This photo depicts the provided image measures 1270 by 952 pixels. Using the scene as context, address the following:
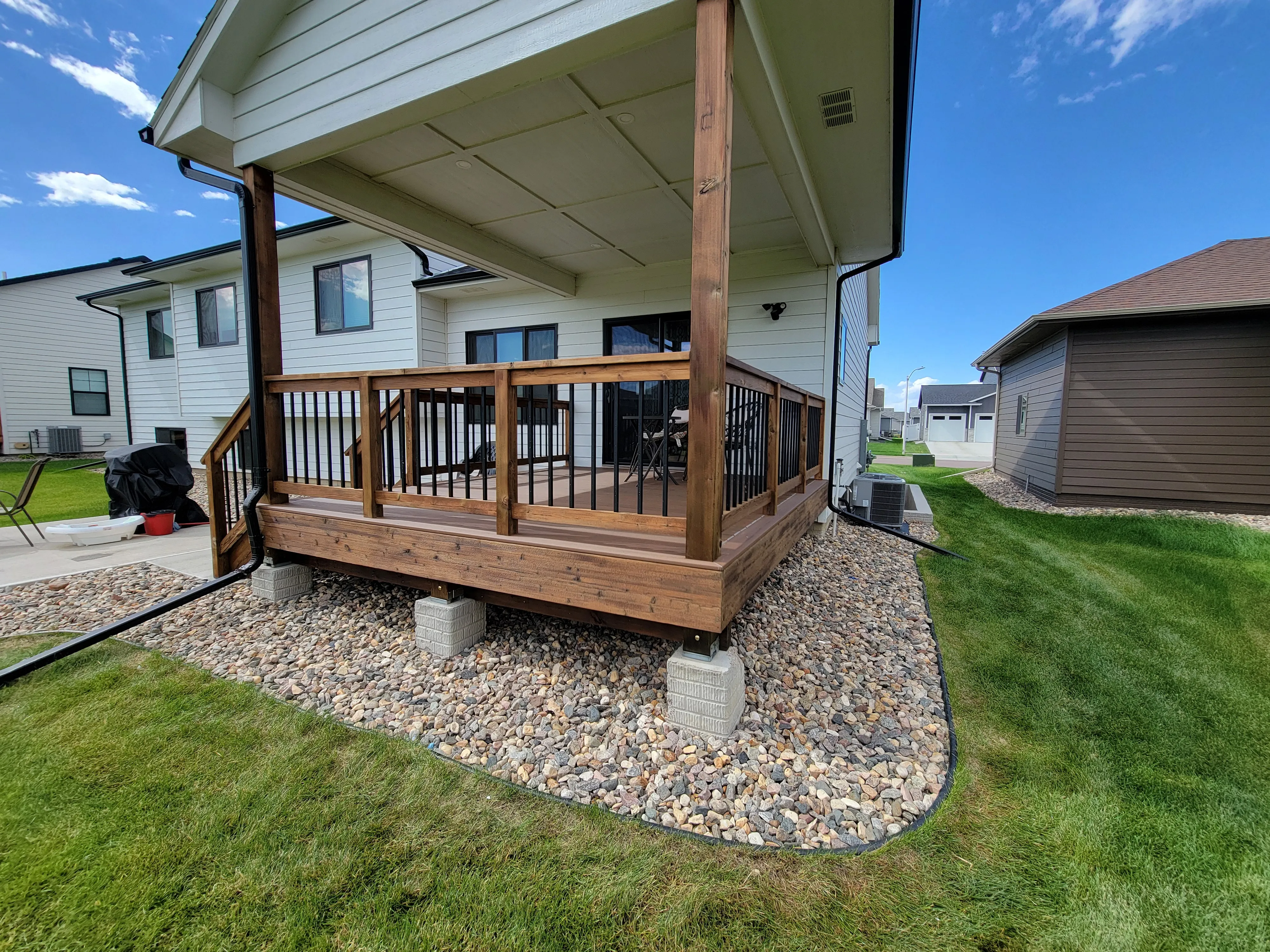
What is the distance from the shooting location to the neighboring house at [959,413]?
3456 cm

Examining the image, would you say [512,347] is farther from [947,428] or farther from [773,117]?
[947,428]

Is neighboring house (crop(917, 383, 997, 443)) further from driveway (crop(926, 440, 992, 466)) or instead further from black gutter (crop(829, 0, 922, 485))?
black gutter (crop(829, 0, 922, 485))

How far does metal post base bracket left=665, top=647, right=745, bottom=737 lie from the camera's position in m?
2.35

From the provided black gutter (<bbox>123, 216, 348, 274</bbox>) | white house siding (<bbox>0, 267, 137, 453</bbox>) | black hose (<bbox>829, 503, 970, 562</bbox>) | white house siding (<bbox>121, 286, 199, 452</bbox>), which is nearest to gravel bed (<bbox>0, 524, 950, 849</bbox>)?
black hose (<bbox>829, 503, 970, 562</bbox>)

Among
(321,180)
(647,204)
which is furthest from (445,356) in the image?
(647,204)

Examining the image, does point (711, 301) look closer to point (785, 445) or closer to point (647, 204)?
point (785, 445)

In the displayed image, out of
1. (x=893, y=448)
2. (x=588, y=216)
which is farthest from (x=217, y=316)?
(x=893, y=448)

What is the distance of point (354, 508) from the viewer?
371 cm

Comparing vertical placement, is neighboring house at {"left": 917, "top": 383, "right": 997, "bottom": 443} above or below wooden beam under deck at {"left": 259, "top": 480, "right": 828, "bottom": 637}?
above

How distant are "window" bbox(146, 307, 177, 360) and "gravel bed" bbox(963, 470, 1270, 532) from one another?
56.5ft

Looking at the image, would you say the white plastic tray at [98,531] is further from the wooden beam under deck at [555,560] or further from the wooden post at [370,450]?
the wooden post at [370,450]

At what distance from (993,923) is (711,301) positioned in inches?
89.8

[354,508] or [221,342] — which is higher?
[221,342]

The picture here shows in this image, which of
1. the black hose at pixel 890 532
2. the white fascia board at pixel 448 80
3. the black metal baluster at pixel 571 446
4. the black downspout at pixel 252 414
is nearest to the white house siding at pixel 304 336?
the black downspout at pixel 252 414
